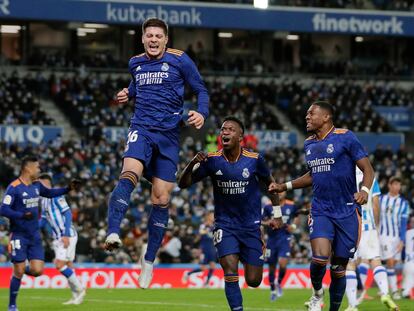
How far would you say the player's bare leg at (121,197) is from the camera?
11.2 meters

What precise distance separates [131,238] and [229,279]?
16.1m

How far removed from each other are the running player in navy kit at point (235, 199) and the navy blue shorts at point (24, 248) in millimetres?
5408

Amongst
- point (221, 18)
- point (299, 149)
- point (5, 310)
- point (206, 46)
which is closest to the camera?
point (5, 310)

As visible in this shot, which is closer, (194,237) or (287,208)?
(287,208)

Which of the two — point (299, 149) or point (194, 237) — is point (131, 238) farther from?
point (299, 149)

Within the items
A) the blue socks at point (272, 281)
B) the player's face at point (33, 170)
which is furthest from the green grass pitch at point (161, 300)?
the player's face at point (33, 170)

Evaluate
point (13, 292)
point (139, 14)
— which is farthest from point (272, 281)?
point (139, 14)

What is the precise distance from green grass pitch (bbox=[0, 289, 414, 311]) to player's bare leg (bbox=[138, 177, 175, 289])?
6.97m

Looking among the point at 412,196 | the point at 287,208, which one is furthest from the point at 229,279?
the point at 412,196

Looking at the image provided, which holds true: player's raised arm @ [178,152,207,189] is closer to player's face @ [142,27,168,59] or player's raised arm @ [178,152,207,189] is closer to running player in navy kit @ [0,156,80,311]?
player's face @ [142,27,168,59]

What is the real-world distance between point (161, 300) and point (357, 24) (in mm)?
25635

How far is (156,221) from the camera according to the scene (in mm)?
12383

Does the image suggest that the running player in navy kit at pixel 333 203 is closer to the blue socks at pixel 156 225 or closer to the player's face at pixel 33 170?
the blue socks at pixel 156 225

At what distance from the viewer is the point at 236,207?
46.7ft
